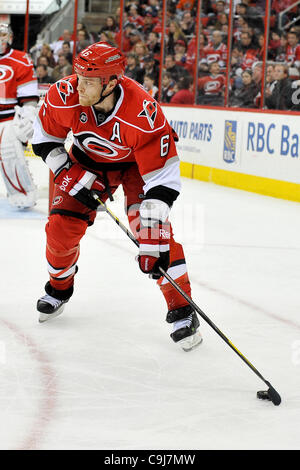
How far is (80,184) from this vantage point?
297 centimetres

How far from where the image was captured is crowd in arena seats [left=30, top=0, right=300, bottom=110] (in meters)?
7.39

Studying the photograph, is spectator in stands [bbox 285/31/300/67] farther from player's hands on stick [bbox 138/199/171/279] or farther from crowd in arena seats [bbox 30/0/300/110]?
player's hands on stick [bbox 138/199/171/279]

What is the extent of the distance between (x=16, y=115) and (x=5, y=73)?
322 mm

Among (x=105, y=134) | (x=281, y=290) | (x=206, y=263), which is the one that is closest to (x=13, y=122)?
(x=206, y=263)

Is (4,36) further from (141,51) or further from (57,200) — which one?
(141,51)

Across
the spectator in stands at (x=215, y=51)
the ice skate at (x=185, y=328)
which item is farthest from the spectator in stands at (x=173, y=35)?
the ice skate at (x=185, y=328)

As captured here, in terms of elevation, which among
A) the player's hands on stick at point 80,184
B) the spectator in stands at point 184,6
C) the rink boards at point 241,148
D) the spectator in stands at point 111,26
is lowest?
the rink boards at point 241,148

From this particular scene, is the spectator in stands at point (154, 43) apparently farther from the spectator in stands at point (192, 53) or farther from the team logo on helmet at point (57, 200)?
the team logo on helmet at point (57, 200)

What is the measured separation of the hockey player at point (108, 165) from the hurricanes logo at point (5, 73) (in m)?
2.69

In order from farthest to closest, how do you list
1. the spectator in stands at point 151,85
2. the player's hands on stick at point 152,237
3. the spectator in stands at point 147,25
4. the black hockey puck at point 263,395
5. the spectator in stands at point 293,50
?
the spectator in stands at point 147,25 → the spectator in stands at point 151,85 → the spectator in stands at point 293,50 → the player's hands on stick at point 152,237 → the black hockey puck at point 263,395

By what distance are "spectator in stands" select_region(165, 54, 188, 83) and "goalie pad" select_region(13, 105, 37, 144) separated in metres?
3.69

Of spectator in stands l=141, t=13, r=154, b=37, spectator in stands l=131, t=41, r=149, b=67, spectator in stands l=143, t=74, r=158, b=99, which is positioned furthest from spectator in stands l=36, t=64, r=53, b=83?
spectator in stands l=143, t=74, r=158, b=99

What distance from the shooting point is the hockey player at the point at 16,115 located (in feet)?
18.6
